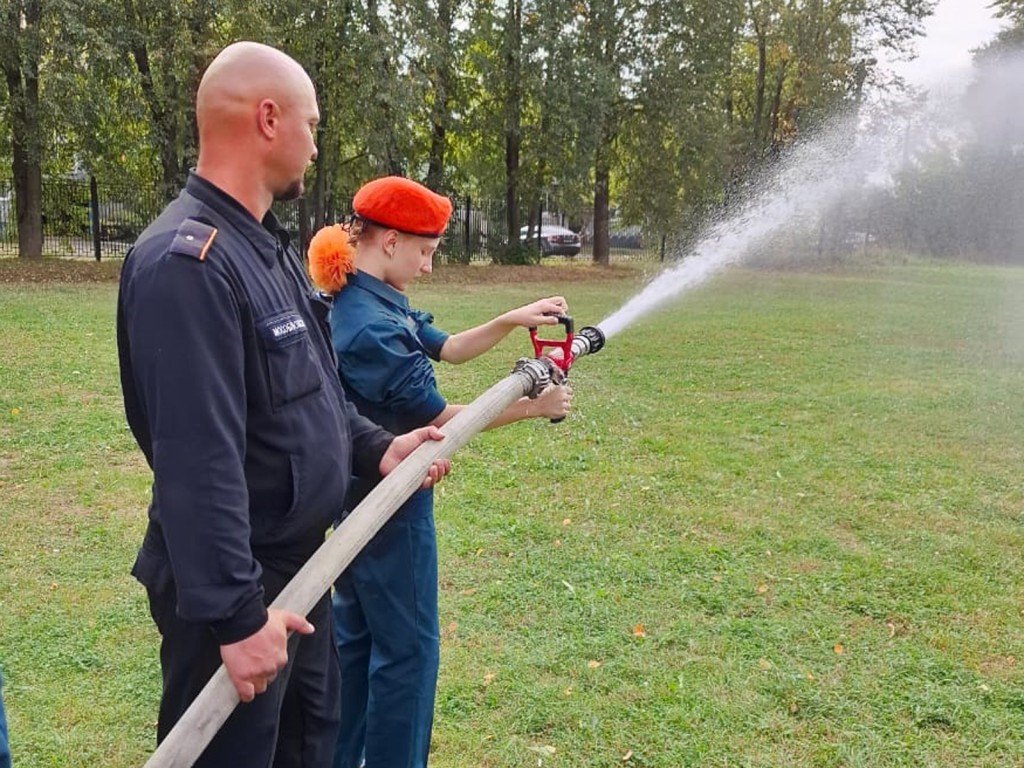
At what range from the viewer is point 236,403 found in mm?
1961

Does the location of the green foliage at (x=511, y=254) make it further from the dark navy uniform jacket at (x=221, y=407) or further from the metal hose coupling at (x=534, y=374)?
the dark navy uniform jacket at (x=221, y=407)

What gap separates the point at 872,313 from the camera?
1922cm

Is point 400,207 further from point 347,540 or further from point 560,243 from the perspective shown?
point 560,243

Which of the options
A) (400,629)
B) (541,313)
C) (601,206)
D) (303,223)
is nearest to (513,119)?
(601,206)

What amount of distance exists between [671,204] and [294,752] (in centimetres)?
3079

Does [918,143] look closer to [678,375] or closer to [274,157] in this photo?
[678,375]

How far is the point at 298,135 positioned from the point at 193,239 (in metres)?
0.38

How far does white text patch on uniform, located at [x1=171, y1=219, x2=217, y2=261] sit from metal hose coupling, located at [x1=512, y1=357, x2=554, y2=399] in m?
1.39

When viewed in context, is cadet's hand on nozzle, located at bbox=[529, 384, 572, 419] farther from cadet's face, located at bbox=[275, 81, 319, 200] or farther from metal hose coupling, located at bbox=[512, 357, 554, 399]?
cadet's face, located at bbox=[275, 81, 319, 200]

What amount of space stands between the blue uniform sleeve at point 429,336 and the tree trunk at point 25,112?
19.8 metres

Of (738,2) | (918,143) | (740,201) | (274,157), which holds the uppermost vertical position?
(738,2)

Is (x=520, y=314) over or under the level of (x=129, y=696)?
over

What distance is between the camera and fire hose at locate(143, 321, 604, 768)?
1829mm

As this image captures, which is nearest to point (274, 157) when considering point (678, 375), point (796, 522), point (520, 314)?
point (520, 314)
